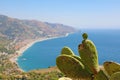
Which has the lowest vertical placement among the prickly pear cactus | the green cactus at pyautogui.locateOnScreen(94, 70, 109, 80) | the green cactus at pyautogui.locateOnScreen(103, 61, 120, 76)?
the green cactus at pyautogui.locateOnScreen(94, 70, 109, 80)

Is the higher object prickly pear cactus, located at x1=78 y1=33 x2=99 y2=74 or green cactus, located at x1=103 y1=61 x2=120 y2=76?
prickly pear cactus, located at x1=78 y1=33 x2=99 y2=74

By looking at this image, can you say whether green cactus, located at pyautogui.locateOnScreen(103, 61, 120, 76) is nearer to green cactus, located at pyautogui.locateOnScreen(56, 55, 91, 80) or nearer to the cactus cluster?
the cactus cluster

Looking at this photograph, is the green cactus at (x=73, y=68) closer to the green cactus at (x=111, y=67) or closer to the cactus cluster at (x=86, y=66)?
the cactus cluster at (x=86, y=66)

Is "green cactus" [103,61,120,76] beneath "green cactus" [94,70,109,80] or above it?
above

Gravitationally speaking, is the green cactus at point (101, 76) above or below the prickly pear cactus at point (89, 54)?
below

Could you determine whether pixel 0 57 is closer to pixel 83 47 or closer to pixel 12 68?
pixel 12 68

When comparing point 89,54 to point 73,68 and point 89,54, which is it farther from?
point 73,68

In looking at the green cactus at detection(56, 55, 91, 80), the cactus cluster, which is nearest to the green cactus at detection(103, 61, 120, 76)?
the cactus cluster

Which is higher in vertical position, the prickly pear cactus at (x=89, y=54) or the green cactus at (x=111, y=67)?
the prickly pear cactus at (x=89, y=54)

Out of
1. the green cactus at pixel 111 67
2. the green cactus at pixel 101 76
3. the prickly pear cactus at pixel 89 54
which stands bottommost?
the green cactus at pixel 101 76

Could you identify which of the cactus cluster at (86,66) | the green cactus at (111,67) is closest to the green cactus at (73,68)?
the cactus cluster at (86,66)

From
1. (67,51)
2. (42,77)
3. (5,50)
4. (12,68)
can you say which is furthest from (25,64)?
(67,51)
